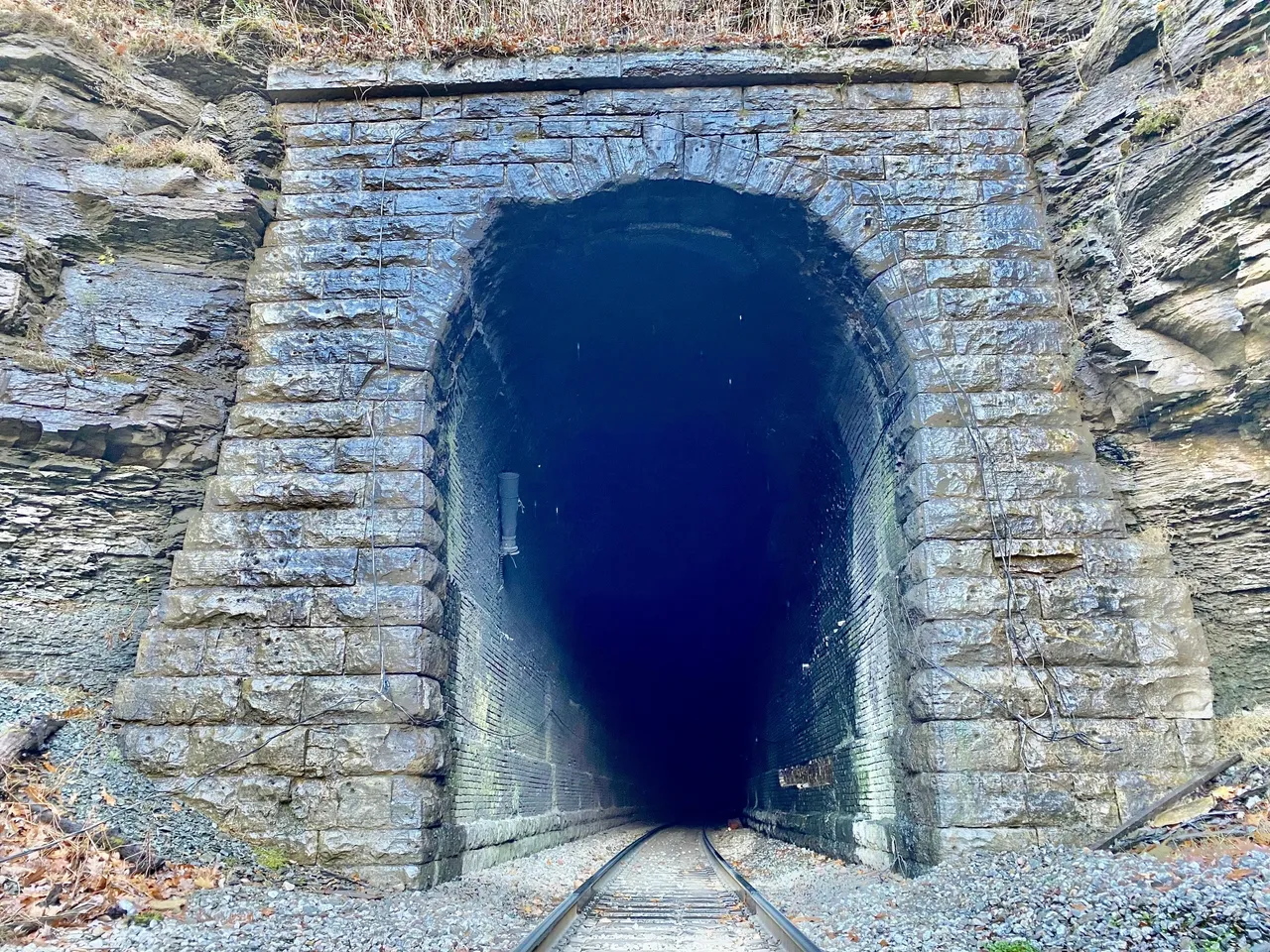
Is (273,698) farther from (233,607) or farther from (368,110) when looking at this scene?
(368,110)

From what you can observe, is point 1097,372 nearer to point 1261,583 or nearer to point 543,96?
point 1261,583

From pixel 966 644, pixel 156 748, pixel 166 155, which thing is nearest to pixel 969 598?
pixel 966 644

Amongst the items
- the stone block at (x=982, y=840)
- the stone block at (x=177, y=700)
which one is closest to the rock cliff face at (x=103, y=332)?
the stone block at (x=177, y=700)

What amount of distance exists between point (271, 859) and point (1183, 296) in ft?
24.5

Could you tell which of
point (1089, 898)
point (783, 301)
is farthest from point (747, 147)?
point (1089, 898)

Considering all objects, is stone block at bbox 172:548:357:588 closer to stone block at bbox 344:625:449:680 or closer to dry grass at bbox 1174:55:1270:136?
stone block at bbox 344:625:449:680

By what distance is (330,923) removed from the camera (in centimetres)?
477

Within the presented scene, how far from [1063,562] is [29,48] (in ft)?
30.6

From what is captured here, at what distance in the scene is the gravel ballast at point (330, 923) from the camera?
4219 millimetres

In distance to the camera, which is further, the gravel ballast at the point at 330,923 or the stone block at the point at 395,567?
the stone block at the point at 395,567

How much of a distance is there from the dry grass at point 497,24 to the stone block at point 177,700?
213 inches

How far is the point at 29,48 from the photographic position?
24.2 feet

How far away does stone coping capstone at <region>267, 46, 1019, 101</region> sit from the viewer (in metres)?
7.40

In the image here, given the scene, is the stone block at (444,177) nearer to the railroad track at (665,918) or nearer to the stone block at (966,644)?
the stone block at (966,644)
